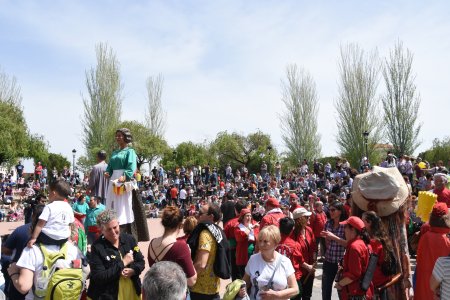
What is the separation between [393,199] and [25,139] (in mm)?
39518

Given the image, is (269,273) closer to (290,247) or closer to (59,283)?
(290,247)

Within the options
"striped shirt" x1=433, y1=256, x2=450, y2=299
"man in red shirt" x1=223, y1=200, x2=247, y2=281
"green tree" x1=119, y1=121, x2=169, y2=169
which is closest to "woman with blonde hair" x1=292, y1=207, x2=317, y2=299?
"man in red shirt" x1=223, y1=200, x2=247, y2=281

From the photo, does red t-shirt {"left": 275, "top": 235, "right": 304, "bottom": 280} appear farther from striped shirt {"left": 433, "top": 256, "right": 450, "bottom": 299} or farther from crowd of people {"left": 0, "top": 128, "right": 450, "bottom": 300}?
striped shirt {"left": 433, "top": 256, "right": 450, "bottom": 299}

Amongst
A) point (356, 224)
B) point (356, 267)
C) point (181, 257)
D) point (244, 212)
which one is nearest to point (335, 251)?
point (244, 212)

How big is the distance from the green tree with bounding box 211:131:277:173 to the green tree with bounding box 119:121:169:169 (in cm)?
963

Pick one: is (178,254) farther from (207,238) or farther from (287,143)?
(287,143)

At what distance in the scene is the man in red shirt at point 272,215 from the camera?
22.6ft

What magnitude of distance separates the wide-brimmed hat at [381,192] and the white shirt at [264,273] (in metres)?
1.50

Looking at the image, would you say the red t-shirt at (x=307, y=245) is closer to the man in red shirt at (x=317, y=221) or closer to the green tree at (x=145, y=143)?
the man in red shirt at (x=317, y=221)

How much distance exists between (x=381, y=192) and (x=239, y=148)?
5407cm

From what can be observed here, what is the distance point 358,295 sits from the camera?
4637 mm

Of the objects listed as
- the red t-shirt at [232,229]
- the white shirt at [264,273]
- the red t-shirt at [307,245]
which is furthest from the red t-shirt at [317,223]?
the white shirt at [264,273]

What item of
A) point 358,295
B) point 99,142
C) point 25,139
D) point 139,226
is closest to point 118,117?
Result: point 99,142

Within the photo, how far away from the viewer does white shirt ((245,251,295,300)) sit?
15.1 ft
